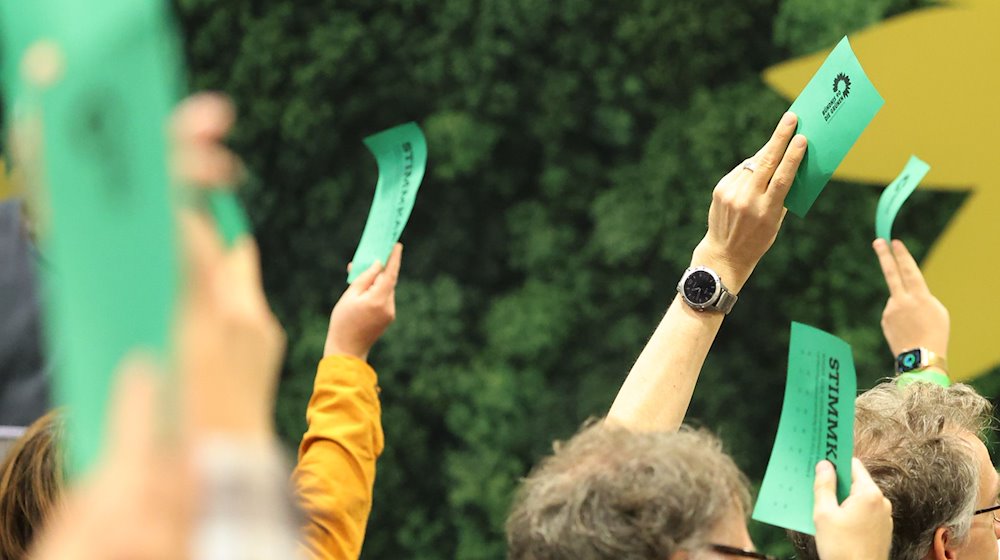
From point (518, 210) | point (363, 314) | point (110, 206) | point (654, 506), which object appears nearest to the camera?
point (110, 206)

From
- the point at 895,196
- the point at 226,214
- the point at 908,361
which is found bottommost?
the point at 908,361

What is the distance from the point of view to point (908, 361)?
5.93 feet

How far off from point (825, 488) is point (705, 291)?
315 mm

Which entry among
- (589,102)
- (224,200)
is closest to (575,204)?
(589,102)

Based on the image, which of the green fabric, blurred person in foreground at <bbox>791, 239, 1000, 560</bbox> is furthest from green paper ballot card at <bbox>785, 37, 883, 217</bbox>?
the green fabric

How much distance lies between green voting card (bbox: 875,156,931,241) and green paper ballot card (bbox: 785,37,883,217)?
54 centimetres

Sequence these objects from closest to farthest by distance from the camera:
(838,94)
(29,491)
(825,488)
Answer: (825,488)
(29,491)
(838,94)

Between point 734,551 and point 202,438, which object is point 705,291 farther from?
point 202,438

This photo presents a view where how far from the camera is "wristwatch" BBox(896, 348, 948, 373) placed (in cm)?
178

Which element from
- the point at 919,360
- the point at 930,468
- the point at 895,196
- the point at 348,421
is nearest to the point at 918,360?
the point at 919,360

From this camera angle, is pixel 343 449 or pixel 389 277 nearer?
pixel 343 449

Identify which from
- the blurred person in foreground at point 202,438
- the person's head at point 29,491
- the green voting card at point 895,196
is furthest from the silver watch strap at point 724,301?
the blurred person in foreground at point 202,438

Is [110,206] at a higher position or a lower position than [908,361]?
higher

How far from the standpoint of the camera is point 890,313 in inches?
74.0
